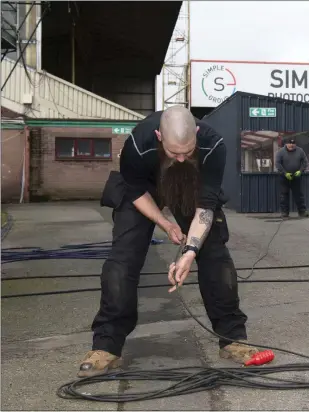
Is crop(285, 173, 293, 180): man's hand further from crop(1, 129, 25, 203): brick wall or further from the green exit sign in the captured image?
crop(1, 129, 25, 203): brick wall

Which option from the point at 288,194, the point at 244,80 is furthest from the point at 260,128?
the point at 244,80

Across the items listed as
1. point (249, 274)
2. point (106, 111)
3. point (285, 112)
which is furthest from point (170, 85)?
point (249, 274)

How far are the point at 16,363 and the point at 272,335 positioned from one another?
183 centimetres

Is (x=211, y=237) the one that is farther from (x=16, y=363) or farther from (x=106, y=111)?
(x=106, y=111)

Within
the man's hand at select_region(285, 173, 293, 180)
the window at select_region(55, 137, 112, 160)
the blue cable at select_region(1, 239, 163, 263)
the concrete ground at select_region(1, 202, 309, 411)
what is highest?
the window at select_region(55, 137, 112, 160)

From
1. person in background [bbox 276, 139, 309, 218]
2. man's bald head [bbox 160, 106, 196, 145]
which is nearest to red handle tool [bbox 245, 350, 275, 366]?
man's bald head [bbox 160, 106, 196, 145]

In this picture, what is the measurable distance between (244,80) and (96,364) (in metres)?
26.5

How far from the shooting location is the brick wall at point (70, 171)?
17484 mm

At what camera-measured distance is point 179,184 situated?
2910 millimetres

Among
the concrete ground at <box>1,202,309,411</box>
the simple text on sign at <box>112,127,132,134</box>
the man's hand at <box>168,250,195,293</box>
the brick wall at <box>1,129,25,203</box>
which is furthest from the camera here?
the simple text on sign at <box>112,127,132,134</box>

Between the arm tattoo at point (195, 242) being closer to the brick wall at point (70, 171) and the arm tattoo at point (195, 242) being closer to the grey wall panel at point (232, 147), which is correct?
the grey wall panel at point (232, 147)

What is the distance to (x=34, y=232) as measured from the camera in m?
9.26

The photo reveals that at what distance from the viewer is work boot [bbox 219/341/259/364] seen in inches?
117

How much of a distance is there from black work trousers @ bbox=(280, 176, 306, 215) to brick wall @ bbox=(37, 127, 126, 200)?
8.17 metres
